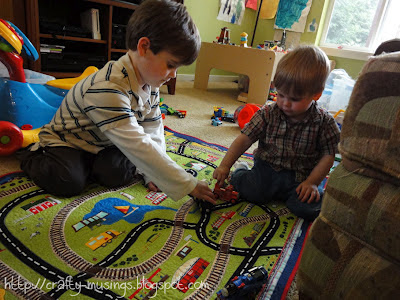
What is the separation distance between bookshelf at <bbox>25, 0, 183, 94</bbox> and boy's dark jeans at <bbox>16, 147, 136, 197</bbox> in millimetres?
1090

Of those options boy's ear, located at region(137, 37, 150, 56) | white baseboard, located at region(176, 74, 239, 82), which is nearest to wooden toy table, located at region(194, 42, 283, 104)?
white baseboard, located at region(176, 74, 239, 82)

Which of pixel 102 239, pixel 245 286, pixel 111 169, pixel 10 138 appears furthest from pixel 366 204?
pixel 10 138

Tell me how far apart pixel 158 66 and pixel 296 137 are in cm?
46

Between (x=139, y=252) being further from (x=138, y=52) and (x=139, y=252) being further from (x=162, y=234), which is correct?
(x=138, y=52)

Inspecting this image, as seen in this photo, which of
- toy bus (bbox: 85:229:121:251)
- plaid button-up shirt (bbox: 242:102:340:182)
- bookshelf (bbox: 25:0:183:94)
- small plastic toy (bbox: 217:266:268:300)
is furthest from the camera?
bookshelf (bbox: 25:0:183:94)

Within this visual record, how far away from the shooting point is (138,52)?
2.58 feet

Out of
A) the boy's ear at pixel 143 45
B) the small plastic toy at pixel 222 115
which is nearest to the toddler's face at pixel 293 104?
the boy's ear at pixel 143 45

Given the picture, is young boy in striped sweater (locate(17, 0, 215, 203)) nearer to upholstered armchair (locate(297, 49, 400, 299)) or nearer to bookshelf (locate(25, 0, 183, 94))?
upholstered armchair (locate(297, 49, 400, 299))

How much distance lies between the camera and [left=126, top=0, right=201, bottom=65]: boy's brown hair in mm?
743

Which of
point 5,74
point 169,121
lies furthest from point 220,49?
point 5,74

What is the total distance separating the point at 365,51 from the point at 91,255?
2.94m

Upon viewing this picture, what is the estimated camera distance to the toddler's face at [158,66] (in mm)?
765

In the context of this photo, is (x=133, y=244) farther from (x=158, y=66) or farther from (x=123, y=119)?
(x=158, y=66)

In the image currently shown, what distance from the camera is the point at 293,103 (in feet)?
2.78
